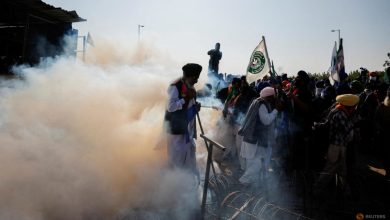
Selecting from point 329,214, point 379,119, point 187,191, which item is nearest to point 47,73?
point 187,191

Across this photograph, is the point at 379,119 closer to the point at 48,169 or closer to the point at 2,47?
the point at 48,169

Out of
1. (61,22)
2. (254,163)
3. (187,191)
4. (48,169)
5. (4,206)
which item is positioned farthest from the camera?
(61,22)

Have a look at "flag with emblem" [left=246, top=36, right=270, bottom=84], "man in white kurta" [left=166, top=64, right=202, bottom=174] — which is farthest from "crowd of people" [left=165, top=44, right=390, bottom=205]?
"flag with emblem" [left=246, top=36, right=270, bottom=84]

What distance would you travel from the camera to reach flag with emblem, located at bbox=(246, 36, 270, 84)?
612 centimetres

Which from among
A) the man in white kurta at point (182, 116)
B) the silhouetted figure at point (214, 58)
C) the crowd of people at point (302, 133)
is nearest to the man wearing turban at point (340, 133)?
the crowd of people at point (302, 133)

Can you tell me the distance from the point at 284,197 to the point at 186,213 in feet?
6.36

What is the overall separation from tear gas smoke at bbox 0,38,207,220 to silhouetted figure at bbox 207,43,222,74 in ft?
18.6

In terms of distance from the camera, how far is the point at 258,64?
6.40 m

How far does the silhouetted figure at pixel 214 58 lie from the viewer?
12.0 metres

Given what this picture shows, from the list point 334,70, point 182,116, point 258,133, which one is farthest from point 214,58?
point 182,116

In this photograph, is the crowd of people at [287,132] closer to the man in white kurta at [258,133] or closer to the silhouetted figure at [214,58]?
the man in white kurta at [258,133]

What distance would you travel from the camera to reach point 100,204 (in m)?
4.31

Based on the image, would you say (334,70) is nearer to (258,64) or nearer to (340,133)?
(258,64)

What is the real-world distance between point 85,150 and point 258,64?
3.74 meters
